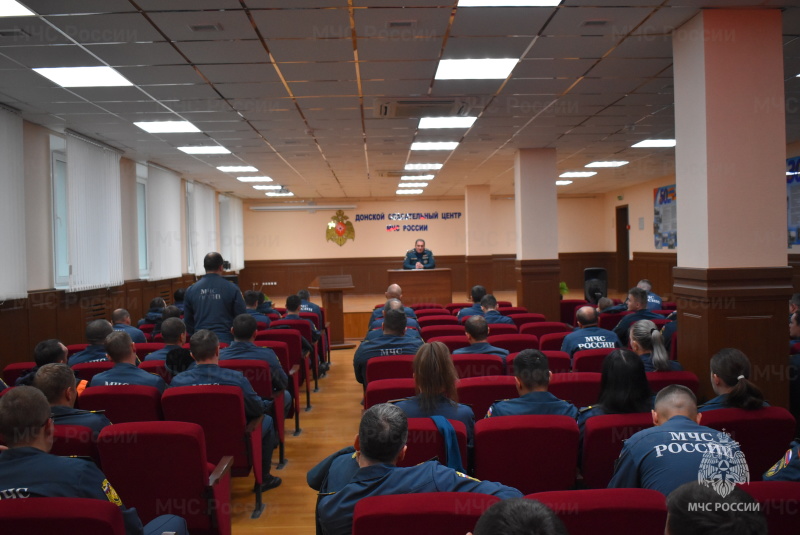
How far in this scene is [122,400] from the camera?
3357 millimetres

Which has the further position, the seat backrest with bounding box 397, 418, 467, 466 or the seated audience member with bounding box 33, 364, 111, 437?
the seated audience member with bounding box 33, 364, 111, 437

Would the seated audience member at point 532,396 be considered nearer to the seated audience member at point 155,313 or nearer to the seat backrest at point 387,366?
the seat backrest at point 387,366

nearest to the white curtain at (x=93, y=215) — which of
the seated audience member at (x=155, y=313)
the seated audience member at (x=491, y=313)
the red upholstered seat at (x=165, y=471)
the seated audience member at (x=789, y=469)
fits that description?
the seated audience member at (x=155, y=313)

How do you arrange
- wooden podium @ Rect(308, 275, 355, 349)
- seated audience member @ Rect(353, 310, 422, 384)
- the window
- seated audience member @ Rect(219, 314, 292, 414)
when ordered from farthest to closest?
wooden podium @ Rect(308, 275, 355, 349), the window, seated audience member @ Rect(353, 310, 422, 384), seated audience member @ Rect(219, 314, 292, 414)

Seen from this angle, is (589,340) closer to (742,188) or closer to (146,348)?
(742,188)

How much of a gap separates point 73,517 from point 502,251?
1938 centimetres

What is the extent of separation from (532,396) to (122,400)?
2295 mm

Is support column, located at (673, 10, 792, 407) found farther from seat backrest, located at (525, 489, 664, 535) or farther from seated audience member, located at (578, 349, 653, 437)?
seat backrest, located at (525, 489, 664, 535)

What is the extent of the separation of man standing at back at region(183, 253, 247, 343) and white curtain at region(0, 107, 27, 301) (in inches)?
113

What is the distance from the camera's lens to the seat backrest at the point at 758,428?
2645mm

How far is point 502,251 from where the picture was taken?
20.5m

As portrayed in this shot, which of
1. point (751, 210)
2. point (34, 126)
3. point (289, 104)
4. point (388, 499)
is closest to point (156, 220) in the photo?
Result: point (34, 126)

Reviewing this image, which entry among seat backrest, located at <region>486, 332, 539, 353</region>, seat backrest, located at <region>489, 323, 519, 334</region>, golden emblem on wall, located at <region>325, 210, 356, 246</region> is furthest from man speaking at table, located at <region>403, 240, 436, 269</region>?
seat backrest, located at <region>486, 332, 539, 353</region>

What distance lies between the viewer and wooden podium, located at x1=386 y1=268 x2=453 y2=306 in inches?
529
